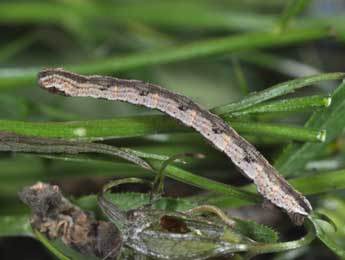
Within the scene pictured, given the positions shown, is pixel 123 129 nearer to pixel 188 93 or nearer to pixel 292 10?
pixel 292 10

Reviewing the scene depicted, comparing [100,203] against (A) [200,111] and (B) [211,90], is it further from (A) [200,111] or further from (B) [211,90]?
(B) [211,90]

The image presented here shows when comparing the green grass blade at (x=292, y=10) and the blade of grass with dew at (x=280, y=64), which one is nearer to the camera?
the green grass blade at (x=292, y=10)

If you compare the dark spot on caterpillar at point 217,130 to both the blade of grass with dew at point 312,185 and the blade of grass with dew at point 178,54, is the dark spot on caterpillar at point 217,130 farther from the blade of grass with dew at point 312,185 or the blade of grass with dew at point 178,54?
the blade of grass with dew at point 178,54

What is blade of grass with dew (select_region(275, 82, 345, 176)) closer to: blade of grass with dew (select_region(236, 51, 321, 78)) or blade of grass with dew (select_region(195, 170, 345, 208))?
blade of grass with dew (select_region(195, 170, 345, 208))

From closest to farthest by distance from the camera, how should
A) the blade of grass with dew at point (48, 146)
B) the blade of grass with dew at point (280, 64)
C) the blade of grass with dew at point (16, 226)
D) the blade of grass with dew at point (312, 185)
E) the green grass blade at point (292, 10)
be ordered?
the blade of grass with dew at point (48, 146) < the blade of grass with dew at point (312, 185) < the blade of grass with dew at point (16, 226) < the green grass blade at point (292, 10) < the blade of grass with dew at point (280, 64)

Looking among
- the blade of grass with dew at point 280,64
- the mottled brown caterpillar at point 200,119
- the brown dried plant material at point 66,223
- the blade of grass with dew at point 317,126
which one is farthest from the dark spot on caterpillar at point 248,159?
the blade of grass with dew at point 280,64

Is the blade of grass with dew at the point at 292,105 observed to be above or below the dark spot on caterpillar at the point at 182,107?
below
